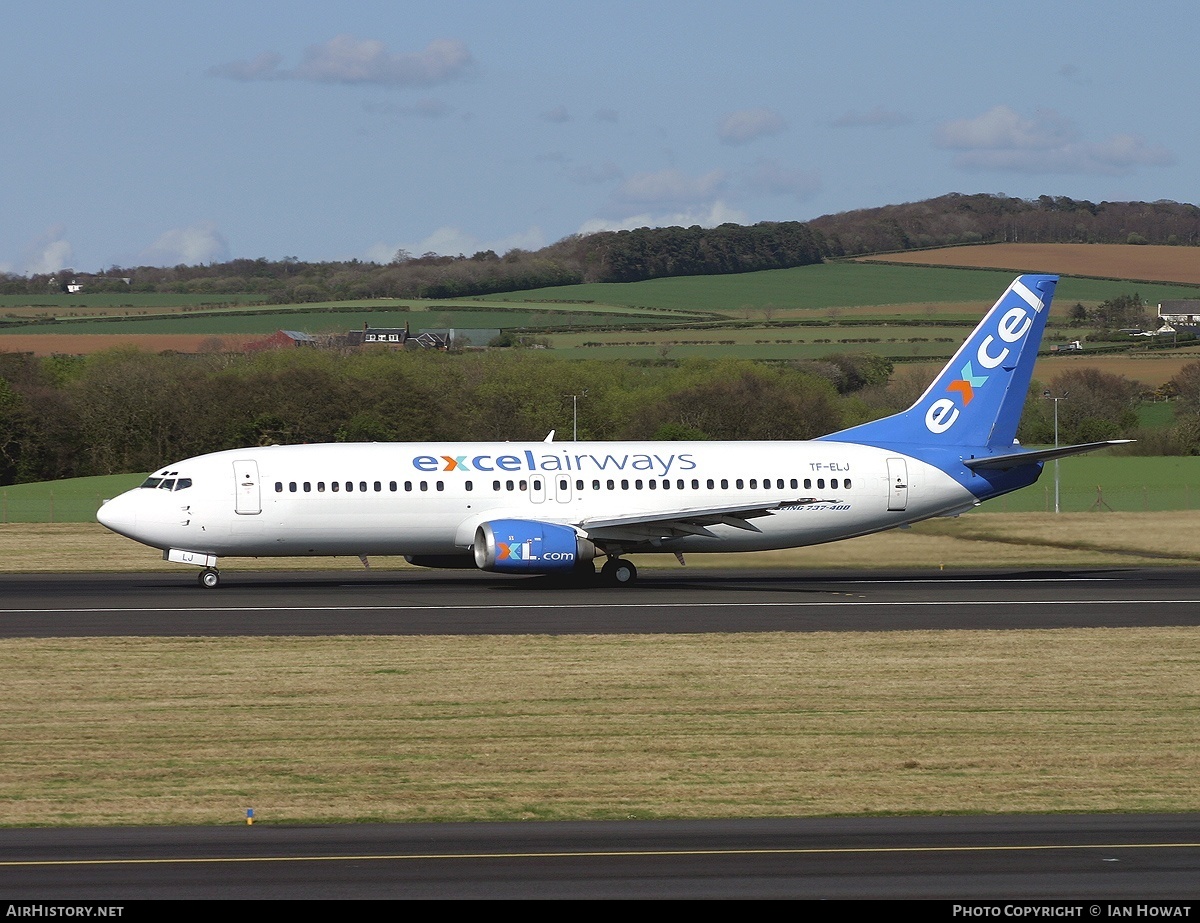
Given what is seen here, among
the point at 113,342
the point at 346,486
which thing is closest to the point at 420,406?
the point at 113,342

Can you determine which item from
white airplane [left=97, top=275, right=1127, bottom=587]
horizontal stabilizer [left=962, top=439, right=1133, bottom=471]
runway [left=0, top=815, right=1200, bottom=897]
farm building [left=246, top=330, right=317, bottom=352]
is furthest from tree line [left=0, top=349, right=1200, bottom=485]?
runway [left=0, top=815, right=1200, bottom=897]

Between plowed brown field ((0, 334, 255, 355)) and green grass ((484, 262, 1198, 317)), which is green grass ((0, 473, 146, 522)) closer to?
plowed brown field ((0, 334, 255, 355))

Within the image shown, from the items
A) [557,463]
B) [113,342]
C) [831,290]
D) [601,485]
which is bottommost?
[601,485]

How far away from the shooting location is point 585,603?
112 ft

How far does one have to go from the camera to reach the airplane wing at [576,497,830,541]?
1462 inches

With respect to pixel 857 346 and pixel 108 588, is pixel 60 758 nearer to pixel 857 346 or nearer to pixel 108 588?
pixel 108 588

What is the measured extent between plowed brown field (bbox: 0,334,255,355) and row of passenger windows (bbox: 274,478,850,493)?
88058 mm

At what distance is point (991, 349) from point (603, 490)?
11948 millimetres

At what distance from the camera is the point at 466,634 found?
92.6 feet

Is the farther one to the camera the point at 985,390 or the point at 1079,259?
the point at 1079,259

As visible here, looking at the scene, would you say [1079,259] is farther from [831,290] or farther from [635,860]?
[635,860]

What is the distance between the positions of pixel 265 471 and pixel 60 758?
2032 centimetres

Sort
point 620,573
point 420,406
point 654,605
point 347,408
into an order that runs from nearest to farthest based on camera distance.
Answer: point 654,605, point 620,573, point 347,408, point 420,406
